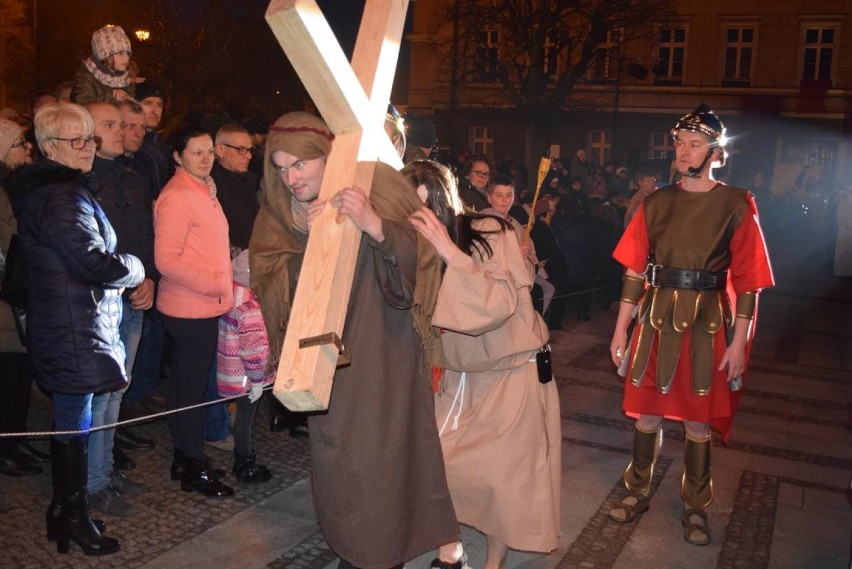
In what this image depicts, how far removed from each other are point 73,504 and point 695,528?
3071 millimetres

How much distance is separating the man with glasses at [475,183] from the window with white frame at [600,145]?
102 feet

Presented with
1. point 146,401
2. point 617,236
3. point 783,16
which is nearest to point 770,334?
point 617,236

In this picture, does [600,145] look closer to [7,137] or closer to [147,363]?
[147,363]

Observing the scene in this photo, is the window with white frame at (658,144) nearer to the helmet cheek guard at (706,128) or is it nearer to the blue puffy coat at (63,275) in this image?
the helmet cheek guard at (706,128)

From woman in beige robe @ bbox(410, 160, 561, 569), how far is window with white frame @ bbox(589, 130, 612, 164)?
34703 millimetres

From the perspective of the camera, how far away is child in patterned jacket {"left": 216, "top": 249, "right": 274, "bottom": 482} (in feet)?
17.0

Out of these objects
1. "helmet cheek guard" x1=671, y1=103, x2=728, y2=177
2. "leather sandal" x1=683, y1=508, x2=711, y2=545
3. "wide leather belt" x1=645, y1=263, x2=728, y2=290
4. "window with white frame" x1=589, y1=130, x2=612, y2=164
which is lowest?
"leather sandal" x1=683, y1=508, x2=711, y2=545

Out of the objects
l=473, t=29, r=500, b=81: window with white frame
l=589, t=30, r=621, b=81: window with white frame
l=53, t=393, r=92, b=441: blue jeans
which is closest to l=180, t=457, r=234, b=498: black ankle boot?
l=53, t=393, r=92, b=441: blue jeans

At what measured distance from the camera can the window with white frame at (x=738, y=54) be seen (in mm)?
35000

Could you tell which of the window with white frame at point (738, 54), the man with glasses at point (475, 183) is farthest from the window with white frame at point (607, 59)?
the man with glasses at point (475, 183)

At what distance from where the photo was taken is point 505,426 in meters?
3.74

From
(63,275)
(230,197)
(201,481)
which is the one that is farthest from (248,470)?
(230,197)

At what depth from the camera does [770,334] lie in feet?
36.1

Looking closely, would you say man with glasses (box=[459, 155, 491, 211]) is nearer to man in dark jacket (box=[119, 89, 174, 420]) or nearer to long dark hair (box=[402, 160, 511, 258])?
man in dark jacket (box=[119, 89, 174, 420])
